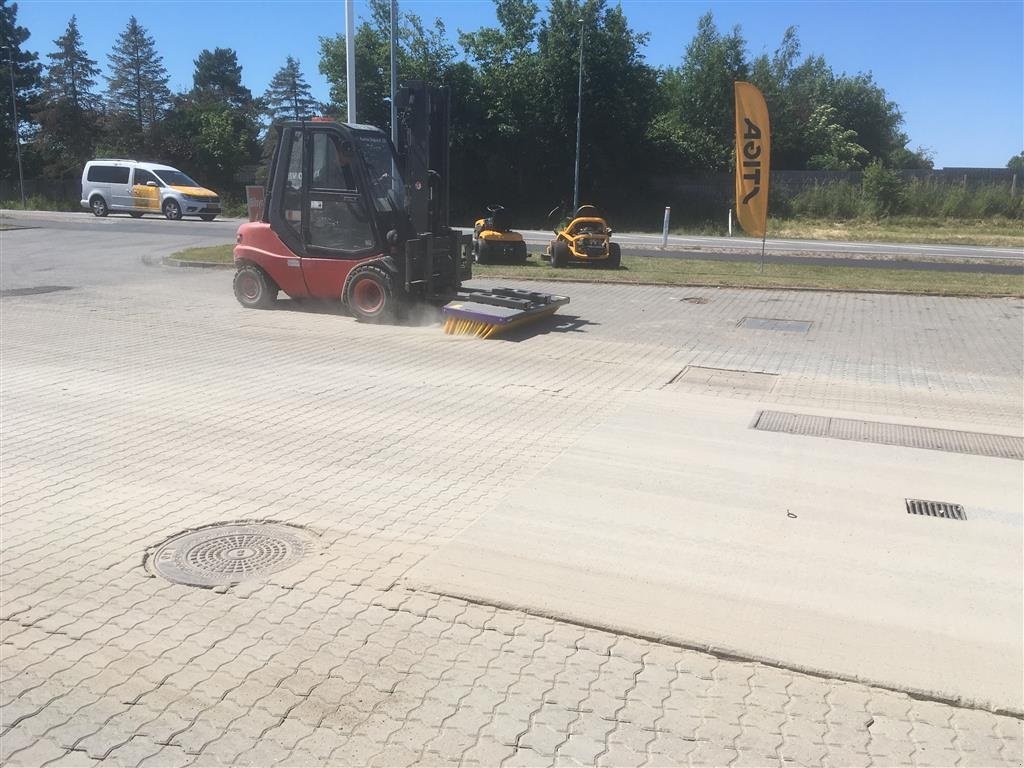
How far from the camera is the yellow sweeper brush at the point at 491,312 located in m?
11.9

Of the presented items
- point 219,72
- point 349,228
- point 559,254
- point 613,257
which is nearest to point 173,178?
point 559,254

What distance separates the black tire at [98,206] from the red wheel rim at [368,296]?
30504 mm

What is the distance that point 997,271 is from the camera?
73.2 feet

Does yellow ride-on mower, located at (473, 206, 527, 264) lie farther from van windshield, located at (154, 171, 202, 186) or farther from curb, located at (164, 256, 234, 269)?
van windshield, located at (154, 171, 202, 186)

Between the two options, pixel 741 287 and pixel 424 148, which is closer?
pixel 424 148

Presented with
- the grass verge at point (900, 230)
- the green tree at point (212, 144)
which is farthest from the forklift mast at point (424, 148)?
the green tree at point (212, 144)

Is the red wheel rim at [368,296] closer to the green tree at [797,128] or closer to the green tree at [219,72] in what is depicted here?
the green tree at [797,128]

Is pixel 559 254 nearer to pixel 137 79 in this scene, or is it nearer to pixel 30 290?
pixel 30 290

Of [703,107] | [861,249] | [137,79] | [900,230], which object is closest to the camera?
[861,249]

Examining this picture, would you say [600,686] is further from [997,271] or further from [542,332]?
[997,271]

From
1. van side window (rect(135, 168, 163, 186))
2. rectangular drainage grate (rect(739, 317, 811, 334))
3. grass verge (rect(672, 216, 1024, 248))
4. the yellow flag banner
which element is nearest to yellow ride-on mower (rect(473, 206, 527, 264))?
the yellow flag banner

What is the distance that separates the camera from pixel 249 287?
1415 centimetres

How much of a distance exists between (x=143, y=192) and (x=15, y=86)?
28691 mm

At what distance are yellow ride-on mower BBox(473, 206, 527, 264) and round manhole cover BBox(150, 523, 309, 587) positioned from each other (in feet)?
50.4
